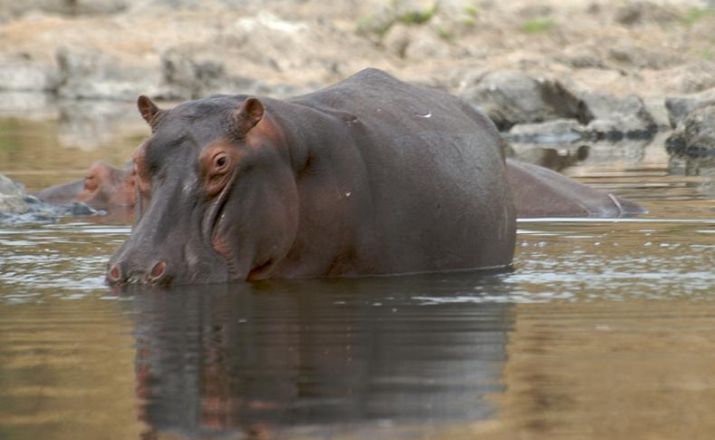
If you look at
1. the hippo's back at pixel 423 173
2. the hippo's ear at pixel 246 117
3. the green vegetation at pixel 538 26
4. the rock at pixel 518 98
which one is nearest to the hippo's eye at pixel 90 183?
the hippo's back at pixel 423 173

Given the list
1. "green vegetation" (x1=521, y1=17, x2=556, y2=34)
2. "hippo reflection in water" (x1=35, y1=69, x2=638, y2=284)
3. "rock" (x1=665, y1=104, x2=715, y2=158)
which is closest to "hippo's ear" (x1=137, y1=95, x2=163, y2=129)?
"hippo reflection in water" (x1=35, y1=69, x2=638, y2=284)

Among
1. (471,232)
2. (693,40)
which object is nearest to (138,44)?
(693,40)

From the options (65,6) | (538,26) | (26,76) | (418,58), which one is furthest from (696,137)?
(65,6)

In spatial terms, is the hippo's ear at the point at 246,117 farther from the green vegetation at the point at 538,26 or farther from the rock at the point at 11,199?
the green vegetation at the point at 538,26

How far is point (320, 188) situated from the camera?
715cm

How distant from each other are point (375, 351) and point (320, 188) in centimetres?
181

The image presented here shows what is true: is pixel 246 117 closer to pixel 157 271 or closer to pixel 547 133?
pixel 157 271

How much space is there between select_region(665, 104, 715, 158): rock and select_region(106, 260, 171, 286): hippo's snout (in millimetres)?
9088

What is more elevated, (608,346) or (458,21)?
(458,21)

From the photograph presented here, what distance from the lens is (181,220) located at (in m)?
6.61

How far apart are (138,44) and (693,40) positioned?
444 inches

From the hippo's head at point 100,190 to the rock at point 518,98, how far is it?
7360mm

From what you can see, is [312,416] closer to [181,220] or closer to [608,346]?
[608,346]

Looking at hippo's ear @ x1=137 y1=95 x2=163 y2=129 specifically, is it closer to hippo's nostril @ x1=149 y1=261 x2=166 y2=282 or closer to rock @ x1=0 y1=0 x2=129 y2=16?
hippo's nostril @ x1=149 y1=261 x2=166 y2=282
